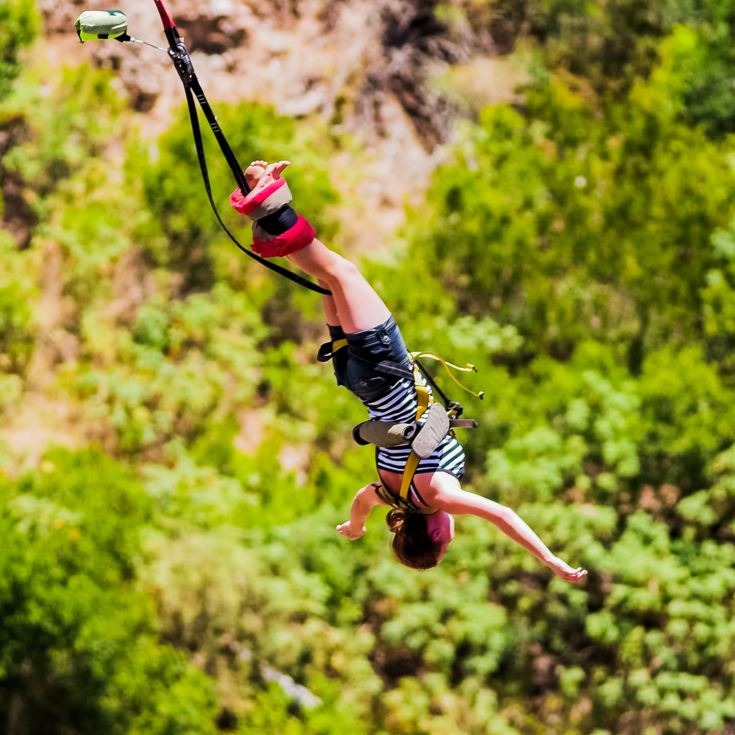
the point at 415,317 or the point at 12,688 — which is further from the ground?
the point at 415,317

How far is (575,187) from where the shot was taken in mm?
15695

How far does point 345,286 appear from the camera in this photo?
4676mm

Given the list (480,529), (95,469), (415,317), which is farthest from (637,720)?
(95,469)

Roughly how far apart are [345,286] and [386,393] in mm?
503

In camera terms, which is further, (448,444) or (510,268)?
(510,268)

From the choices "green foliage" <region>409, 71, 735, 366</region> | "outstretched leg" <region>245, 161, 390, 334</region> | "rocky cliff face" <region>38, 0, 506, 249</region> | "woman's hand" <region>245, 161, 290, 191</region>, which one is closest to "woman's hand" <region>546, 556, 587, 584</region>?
"outstretched leg" <region>245, 161, 390, 334</region>

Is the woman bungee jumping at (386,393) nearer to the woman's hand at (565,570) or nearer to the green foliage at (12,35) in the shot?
the woman's hand at (565,570)

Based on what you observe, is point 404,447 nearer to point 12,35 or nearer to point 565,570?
point 565,570

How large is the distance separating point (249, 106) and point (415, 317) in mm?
4918

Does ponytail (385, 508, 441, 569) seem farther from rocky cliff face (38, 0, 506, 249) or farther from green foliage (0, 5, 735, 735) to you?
rocky cliff face (38, 0, 506, 249)

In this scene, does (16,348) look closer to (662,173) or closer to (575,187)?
(575,187)

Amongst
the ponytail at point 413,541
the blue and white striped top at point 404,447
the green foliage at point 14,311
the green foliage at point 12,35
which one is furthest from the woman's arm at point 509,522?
the green foliage at point 12,35

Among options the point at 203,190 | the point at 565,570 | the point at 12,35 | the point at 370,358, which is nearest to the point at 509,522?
the point at 565,570

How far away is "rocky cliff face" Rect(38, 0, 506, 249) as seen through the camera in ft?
62.5
